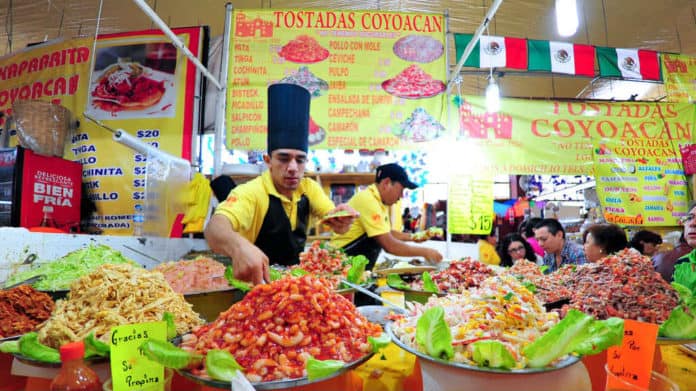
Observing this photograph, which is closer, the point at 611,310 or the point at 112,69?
the point at 611,310

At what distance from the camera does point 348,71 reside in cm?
435

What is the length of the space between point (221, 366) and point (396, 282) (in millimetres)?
1602

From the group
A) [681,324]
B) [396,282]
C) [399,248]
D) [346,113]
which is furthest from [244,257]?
[346,113]

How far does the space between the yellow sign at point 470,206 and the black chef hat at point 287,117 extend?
8.19 feet

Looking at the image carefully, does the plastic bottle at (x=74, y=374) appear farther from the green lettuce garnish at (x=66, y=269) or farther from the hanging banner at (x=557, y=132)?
A: the hanging banner at (x=557, y=132)

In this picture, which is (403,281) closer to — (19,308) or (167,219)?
(19,308)

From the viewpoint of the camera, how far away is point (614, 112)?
4.78 m

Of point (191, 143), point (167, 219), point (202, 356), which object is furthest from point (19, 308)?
point (191, 143)

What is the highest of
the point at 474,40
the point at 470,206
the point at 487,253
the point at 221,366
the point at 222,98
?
the point at 474,40

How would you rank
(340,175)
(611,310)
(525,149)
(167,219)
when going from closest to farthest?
(611,310) < (167,219) < (525,149) < (340,175)

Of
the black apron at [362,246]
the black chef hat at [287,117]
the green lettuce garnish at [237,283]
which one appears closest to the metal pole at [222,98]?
the black chef hat at [287,117]

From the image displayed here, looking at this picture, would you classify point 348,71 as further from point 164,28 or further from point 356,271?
point 356,271

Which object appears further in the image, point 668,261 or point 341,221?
point 668,261

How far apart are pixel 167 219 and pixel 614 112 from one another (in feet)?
19.2
